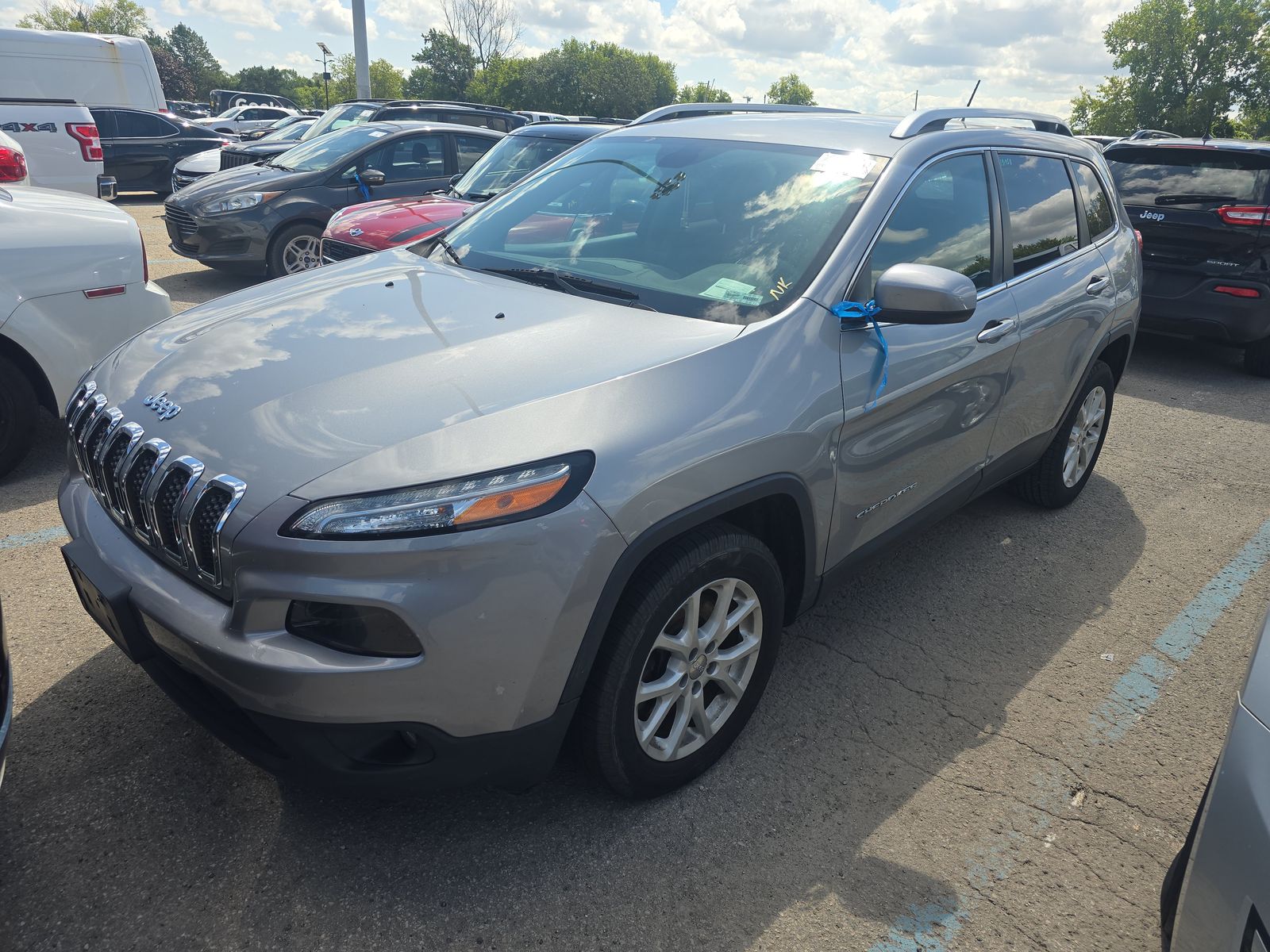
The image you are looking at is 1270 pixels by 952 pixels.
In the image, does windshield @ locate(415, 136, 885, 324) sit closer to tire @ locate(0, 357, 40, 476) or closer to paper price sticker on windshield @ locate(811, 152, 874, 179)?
paper price sticker on windshield @ locate(811, 152, 874, 179)

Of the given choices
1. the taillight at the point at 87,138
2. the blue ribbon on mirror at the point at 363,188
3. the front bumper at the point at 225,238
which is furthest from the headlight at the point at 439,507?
the taillight at the point at 87,138

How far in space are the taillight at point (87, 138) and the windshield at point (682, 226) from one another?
9.75 m

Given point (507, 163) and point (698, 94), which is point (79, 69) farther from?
point (698, 94)

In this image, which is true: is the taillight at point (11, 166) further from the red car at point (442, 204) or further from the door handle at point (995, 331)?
the door handle at point (995, 331)

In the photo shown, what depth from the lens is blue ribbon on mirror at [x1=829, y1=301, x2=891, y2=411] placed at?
271 centimetres

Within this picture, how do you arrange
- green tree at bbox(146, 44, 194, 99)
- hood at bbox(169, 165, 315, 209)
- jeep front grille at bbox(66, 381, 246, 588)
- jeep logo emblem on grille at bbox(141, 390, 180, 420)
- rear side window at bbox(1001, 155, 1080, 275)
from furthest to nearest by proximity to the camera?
green tree at bbox(146, 44, 194, 99) → hood at bbox(169, 165, 315, 209) → rear side window at bbox(1001, 155, 1080, 275) → jeep logo emblem on grille at bbox(141, 390, 180, 420) → jeep front grille at bbox(66, 381, 246, 588)

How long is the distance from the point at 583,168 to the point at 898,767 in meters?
2.46

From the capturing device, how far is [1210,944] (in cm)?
166

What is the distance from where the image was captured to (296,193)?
862 cm

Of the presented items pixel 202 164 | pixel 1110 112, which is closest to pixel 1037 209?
pixel 202 164

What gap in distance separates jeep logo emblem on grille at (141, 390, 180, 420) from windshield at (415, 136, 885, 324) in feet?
3.84

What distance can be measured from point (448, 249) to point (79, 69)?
1671 cm

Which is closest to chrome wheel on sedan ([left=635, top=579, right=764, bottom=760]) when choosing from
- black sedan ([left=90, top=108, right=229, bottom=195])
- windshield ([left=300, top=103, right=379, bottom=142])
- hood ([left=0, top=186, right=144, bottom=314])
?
hood ([left=0, top=186, right=144, bottom=314])

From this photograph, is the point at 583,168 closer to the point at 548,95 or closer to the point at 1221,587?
the point at 1221,587
